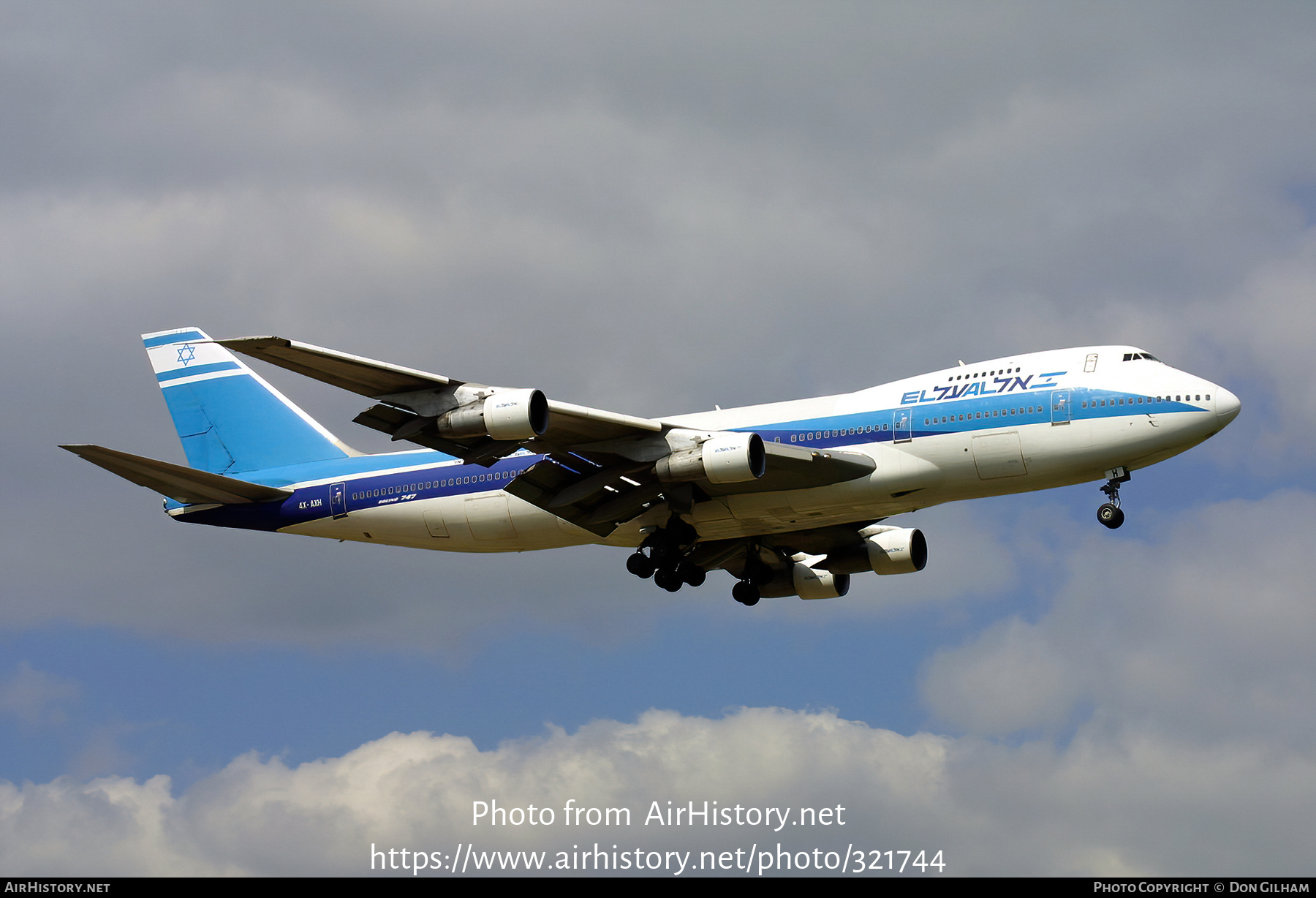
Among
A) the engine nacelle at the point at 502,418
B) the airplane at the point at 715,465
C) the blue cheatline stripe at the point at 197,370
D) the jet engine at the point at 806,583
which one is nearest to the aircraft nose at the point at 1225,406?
the airplane at the point at 715,465

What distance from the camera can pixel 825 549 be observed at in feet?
149

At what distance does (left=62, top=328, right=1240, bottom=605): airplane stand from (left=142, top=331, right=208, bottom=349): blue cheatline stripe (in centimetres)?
643

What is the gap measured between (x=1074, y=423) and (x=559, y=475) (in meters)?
14.4

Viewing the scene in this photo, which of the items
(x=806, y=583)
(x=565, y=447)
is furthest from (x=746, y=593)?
(x=565, y=447)

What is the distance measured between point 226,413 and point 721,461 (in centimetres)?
2131

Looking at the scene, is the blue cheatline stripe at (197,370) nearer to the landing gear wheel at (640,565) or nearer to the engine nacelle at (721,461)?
the landing gear wheel at (640,565)

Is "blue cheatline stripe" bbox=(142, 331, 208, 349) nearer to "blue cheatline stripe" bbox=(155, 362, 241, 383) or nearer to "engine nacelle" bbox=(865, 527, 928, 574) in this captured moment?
"blue cheatline stripe" bbox=(155, 362, 241, 383)

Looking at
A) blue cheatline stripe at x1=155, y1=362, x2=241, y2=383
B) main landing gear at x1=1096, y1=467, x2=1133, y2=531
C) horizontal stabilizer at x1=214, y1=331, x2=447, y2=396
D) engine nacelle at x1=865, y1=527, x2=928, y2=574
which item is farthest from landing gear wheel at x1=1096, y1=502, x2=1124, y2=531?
blue cheatline stripe at x1=155, y1=362, x2=241, y2=383

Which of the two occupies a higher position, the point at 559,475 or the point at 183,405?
the point at 183,405

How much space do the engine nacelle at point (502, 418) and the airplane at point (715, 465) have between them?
54mm

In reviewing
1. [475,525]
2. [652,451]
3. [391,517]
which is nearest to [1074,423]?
[652,451]

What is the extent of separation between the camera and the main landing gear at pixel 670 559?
1581 inches
